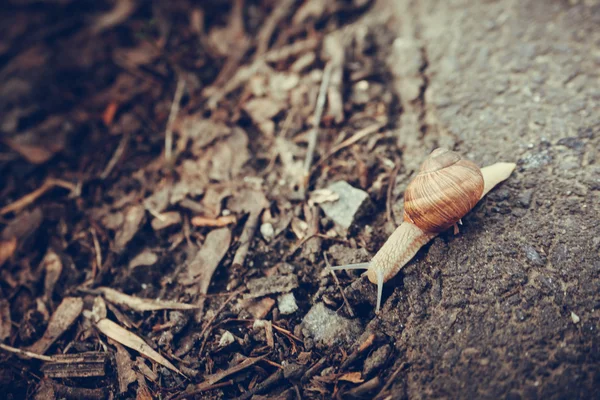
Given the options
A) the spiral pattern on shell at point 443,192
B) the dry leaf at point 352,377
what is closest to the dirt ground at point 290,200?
the dry leaf at point 352,377

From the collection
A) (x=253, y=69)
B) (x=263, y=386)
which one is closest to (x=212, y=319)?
(x=263, y=386)

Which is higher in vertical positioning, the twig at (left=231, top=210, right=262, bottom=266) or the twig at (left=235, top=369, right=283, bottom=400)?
the twig at (left=231, top=210, right=262, bottom=266)

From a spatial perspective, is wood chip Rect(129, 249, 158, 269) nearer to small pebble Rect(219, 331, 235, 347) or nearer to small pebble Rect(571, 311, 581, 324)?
small pebble Rect(219, 331, 235, 347)

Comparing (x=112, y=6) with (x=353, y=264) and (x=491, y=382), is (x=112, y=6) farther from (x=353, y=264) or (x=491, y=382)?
(x=491, y=382)

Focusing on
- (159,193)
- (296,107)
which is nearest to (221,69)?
(296,107)

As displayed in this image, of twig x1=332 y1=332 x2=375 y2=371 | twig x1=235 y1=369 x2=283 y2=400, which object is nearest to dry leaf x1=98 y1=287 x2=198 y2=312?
twig x1=235 y1=369 x2=283 y2=400

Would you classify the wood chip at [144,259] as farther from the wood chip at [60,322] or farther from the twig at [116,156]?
the twig at [116,156]
